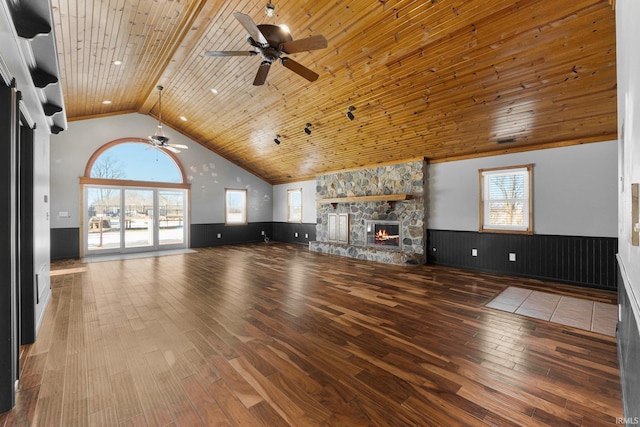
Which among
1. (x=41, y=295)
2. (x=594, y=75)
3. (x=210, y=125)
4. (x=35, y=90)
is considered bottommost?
(x=41, y=295)

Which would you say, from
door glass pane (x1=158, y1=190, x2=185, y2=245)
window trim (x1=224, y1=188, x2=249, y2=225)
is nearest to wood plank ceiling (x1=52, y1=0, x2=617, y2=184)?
door glass pane (x1=158, y1=190, x2=185, y2=245)

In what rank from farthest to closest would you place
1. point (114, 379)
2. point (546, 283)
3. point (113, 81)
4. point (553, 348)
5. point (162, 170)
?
point (162, 170) → point (113, 81) → point (546, 283) → point (553, 348) → point (114, 379)

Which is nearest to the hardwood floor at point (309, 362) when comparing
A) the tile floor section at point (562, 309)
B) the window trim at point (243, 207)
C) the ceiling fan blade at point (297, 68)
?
the tile floor section at point (562, 309)

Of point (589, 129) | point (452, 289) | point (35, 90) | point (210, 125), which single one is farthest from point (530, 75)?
point (210, 125)

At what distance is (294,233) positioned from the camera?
412 inches

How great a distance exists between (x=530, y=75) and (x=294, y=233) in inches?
321

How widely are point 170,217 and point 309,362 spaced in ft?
26.9

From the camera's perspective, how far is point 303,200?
10.0 meters

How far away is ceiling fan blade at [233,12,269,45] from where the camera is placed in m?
2.56

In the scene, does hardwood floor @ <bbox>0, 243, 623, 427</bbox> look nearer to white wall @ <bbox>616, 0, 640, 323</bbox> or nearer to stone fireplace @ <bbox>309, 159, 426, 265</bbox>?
white wall @ <bbox>616, 0, 640, 323</bbox>

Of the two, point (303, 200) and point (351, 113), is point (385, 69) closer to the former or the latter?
point (351, 113)

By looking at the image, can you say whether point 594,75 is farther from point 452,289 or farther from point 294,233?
point 294,233

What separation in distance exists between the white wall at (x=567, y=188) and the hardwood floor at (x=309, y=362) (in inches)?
45.5

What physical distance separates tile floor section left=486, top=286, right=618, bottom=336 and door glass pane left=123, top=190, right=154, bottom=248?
8.95 m
